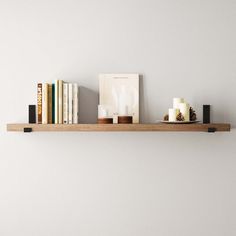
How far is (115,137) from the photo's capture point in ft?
7.87

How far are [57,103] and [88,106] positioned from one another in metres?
0.23

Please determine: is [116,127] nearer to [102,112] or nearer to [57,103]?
[102,112]

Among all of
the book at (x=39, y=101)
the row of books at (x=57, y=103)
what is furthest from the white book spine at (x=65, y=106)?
the book at (x=39, y=101)

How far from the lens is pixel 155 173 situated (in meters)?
2.40

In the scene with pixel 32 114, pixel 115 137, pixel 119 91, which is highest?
pixel 119 91

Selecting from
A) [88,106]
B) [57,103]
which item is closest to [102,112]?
[88,106]

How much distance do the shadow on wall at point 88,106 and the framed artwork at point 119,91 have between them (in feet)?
0.16

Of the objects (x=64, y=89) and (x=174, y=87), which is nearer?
(x=64, y=89)

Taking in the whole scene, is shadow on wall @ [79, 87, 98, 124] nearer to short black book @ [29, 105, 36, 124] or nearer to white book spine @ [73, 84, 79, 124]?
white book spine @ [73, 84, 79, 124]

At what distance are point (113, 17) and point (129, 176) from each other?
2.99 feet

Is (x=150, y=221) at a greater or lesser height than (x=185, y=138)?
lesser

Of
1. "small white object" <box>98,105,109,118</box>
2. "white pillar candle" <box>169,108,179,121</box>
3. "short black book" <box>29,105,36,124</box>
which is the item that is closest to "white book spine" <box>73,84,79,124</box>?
"small white object" <box>98,105,109,118</box>

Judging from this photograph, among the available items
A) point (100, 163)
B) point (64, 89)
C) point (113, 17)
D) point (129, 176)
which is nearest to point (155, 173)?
point (129, 176)

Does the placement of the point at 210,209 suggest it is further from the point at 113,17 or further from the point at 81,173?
the point at 113,17
